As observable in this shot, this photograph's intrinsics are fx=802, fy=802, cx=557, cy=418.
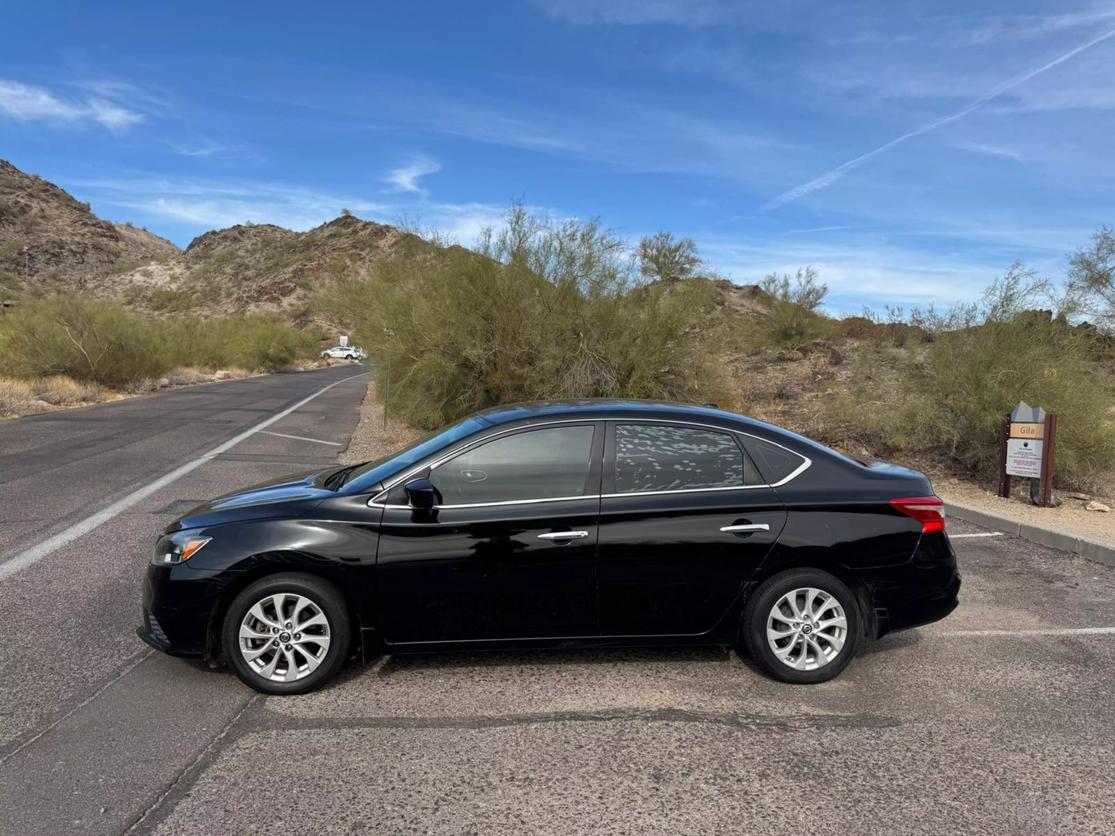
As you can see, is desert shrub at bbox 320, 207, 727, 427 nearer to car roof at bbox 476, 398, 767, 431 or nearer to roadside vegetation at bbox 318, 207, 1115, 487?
roadside vegetation at bbox 318, 207, 1115, 487

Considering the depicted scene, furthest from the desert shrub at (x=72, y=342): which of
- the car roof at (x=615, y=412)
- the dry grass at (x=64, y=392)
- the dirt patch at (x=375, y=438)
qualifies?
the car roof at (x=615, y=412)

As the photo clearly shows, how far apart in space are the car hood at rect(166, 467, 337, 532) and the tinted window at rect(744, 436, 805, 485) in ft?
7.71

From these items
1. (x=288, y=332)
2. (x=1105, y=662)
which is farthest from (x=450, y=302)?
(x=288, y=332)

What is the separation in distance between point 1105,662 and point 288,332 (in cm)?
6256

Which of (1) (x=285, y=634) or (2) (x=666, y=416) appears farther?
(2) (x=666, y=416)

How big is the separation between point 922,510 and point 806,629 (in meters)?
0.94

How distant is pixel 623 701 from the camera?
13.3 ft

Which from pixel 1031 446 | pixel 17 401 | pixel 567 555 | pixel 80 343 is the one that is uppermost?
pixel 80 343

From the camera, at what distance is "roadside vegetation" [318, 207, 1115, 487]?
35.1 feet

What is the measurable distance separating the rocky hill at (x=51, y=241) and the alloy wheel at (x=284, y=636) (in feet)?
303

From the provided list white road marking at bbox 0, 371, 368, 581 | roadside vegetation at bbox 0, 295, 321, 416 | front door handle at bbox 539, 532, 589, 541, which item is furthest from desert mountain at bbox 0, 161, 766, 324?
front door handle at bbox 539, 532, 589, 541

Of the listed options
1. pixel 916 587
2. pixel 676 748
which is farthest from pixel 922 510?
pixel 676 748

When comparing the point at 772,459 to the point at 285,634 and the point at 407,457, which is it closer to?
the point at 407,457

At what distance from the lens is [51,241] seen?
98.4 metres
